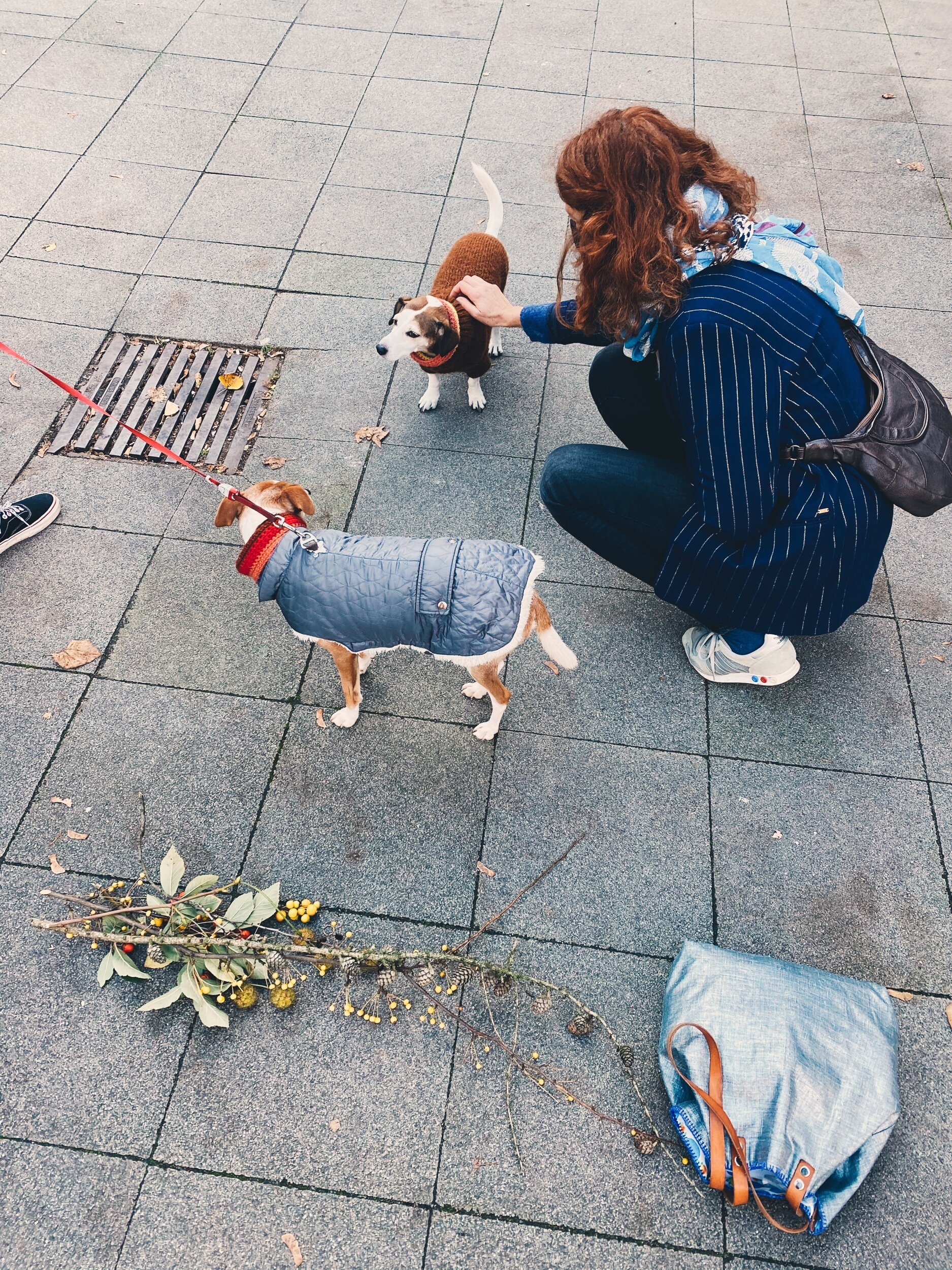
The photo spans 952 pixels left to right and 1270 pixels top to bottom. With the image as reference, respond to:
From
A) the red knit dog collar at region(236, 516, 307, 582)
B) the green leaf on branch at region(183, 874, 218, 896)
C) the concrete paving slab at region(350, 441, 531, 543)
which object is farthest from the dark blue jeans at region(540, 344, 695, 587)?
the green leaf on branch at region(183, 874, 218, 896)

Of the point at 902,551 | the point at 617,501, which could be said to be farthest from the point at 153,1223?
the point at 902,551

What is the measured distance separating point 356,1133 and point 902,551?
3.25m

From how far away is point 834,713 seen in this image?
3.29m

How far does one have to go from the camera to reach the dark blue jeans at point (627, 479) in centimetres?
302

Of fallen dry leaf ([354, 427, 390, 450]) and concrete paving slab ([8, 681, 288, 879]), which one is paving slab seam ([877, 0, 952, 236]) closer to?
fallen dry leaf ([354, 427, 390, 450])

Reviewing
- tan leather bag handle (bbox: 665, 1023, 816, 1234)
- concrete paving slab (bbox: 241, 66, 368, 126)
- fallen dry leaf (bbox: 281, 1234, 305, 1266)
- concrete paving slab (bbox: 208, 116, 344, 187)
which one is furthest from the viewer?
concrete paving slab (bbox: 241, 66, 368, 126)

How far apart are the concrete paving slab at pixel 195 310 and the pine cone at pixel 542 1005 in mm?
3743

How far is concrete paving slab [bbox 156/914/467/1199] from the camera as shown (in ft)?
7.86

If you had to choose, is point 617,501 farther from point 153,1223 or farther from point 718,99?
point 718,99

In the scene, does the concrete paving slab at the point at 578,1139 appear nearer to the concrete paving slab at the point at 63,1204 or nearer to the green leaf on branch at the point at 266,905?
the green leaf on branch at the point at 266,905

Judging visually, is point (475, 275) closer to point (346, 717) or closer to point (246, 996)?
point (346, 717)

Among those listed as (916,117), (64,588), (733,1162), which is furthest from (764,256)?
(916,117)

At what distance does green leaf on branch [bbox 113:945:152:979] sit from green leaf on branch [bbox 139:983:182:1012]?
9cm

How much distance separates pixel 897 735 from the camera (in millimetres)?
3227
